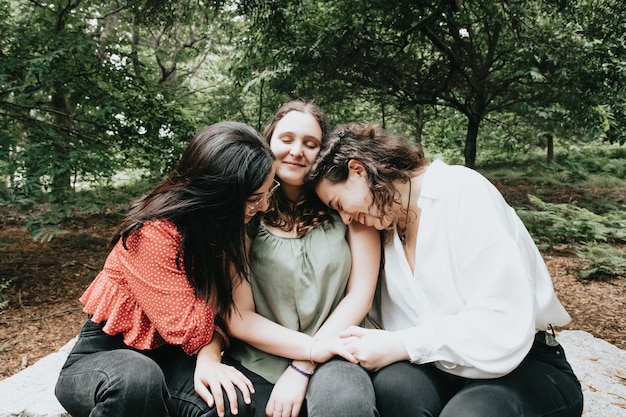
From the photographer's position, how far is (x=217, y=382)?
5.20 ft

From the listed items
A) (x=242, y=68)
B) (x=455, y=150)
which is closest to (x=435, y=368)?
(x=242, y=68)

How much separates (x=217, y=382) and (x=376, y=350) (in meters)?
Result: 0.57

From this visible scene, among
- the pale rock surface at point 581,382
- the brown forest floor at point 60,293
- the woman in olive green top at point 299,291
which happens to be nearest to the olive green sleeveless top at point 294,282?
the woman in olive green top at point 299,291

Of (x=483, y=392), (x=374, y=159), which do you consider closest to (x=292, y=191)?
(x=374, y=159)

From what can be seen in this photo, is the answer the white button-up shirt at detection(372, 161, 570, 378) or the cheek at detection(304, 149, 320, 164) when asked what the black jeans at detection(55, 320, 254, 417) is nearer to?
the white button-up shirt at detection(372, 161, 570, 378)

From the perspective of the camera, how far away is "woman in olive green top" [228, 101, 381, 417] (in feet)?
5.41

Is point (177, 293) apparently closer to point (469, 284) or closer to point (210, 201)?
point (210, 201)

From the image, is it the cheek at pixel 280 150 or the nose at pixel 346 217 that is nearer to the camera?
the nose at pixel 346 217

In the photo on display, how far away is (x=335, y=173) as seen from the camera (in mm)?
1837

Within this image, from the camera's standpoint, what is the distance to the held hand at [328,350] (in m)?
1.63

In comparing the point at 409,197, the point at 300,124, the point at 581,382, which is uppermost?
the point at 300,124

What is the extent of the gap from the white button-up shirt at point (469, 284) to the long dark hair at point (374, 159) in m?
0.11

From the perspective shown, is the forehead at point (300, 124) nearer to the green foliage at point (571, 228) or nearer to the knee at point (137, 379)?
the knee at point (137, 379)

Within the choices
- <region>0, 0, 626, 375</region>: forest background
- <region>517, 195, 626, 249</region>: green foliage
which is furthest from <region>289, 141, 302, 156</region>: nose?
<region>517, 195, 626, 249</region>: green foliage
